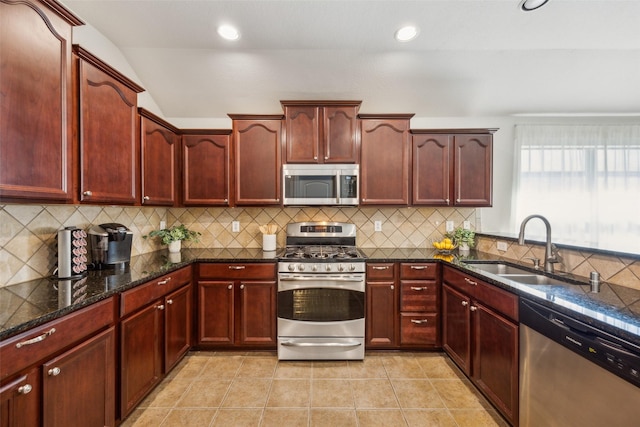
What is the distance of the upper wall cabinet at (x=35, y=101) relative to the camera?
1182 millimetres

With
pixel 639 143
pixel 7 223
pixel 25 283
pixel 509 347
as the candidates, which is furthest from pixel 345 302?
pixel 639 143

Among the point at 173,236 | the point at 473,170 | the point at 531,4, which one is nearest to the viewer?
the point at 531,4

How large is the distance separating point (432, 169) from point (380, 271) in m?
1.29

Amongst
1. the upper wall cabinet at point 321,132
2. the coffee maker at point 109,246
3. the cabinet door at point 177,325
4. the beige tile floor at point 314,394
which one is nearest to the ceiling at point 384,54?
the upper wall cabinet at point 321,132

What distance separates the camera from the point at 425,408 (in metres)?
1.88

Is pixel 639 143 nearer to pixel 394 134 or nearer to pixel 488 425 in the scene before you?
pixel 394 134

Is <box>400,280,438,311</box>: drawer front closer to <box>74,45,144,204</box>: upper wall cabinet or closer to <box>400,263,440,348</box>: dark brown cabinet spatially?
<box>400,263,440,348</box>: dark brown cabinet

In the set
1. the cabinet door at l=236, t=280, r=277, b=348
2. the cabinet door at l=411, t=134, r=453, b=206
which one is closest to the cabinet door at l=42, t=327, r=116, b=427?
the cabinet door at l=236, t=280, r=277, b=348

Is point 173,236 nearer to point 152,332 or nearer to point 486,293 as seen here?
point 152,332

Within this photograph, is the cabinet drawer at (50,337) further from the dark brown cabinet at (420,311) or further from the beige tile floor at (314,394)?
the dark brown cabinet at (420,311)

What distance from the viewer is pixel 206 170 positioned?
2.82 metres

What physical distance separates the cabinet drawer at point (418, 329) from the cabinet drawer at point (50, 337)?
2365 mm

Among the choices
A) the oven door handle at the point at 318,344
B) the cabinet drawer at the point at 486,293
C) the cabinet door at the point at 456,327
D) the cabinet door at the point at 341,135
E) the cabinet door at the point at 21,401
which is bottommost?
the oven door handle at the point at 318,344

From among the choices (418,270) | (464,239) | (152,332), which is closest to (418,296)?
(418,270)
